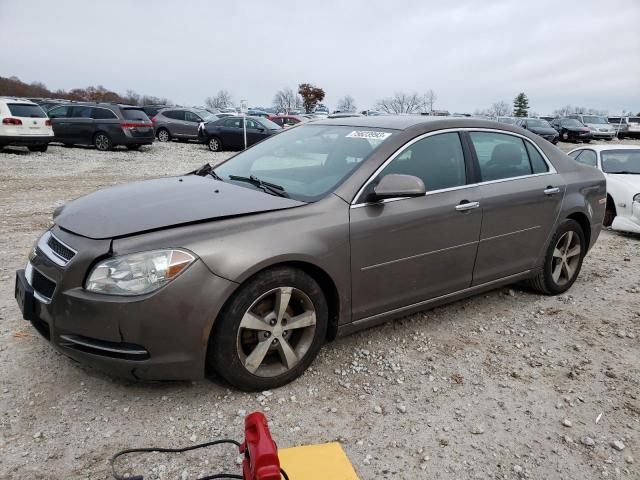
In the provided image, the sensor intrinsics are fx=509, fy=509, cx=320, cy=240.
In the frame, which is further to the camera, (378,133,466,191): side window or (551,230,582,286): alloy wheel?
(551,230,582,286): alloy wheel

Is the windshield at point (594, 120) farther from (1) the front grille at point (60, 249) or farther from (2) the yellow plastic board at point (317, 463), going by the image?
(1) the front grille at point (60, 249)

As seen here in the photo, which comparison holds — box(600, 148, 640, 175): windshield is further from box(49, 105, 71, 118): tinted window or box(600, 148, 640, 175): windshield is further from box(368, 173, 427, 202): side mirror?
box(49, 105, 71, 118): tinted window

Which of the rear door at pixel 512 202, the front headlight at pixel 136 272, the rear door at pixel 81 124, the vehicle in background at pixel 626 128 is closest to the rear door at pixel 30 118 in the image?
the rear door at pixel 81 124

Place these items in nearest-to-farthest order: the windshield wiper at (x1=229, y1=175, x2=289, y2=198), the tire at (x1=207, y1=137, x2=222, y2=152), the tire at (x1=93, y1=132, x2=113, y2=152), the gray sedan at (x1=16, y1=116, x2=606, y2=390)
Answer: the gray sedan at (x1=16, y1=116, x2=606, y2=390), the windshield wiper at (x1=229, y1=175, x2=289, y2=198), the tire at (x1=93, y1=132, x2=113, y2=152), the tire at (x1=207, y1=137, x2=222, y2=152)

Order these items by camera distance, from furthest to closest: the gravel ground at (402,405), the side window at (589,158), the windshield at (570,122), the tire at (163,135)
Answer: the windshield at (570,122), the tire at (163,135), the side window at (589,158), the gravel ground at (402,405)

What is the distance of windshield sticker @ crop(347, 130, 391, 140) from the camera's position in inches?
137

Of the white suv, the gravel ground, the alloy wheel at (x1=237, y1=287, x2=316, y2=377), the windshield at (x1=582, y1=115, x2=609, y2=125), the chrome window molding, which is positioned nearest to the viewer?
the gravel ground

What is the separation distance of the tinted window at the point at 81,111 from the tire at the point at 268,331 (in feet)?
56.2

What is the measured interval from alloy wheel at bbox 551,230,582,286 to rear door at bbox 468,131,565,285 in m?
0.34

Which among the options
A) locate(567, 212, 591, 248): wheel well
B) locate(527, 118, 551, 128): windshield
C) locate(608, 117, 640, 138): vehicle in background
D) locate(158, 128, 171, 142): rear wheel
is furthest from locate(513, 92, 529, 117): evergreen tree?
locate(567, 212, 591, 248): wheel well

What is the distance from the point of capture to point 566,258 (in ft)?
15.3

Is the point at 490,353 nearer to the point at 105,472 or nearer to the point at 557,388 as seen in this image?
the point at 557,388

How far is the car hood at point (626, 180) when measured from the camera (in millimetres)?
7316

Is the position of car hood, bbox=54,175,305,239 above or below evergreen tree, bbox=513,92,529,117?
below
